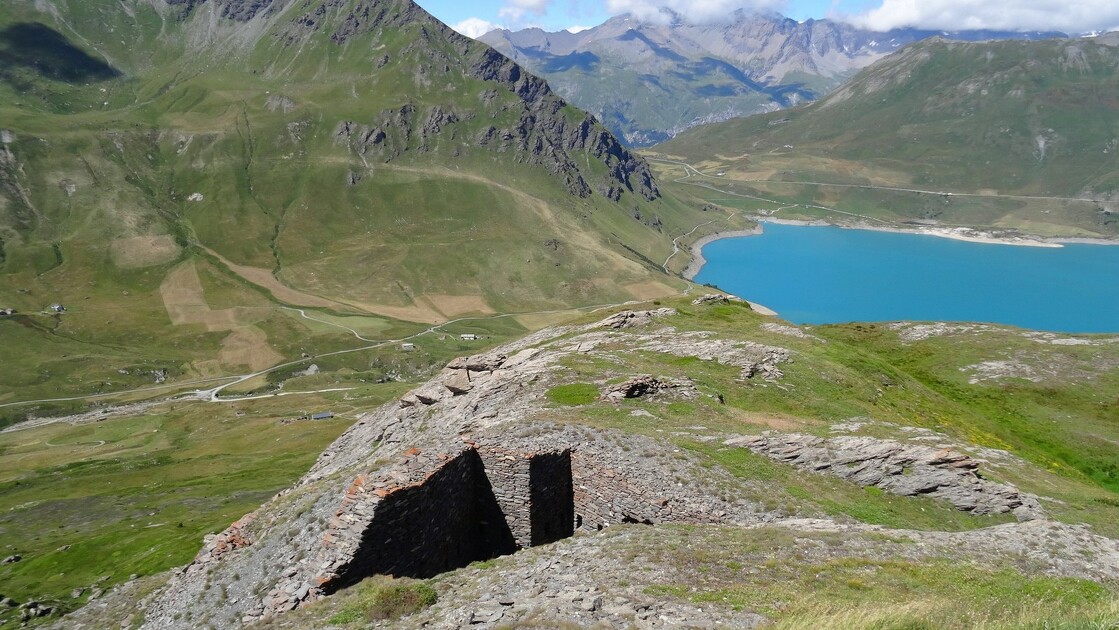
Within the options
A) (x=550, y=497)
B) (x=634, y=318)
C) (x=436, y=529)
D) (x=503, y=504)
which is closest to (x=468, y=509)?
(x=503, y=504)

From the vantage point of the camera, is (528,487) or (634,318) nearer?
(528,487)

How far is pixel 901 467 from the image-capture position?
2675 centimetres

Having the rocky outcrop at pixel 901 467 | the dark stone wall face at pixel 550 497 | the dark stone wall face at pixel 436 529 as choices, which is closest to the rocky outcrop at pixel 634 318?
the rocky outcrop at pixel 901 467

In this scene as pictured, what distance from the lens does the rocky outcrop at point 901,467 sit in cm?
2520

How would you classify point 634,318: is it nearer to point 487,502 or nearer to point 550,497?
point 550,497

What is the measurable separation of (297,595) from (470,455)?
8375 mm

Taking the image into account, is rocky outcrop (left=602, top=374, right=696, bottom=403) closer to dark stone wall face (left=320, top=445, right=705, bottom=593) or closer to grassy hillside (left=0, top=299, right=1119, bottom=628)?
grassy hillside (left=0, top=299, right=1119, bottom=628)

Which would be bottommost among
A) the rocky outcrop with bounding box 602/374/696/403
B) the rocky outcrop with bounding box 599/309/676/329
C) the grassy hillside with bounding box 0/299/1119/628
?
the grassy hillside with bounding box 0/299/1119/628

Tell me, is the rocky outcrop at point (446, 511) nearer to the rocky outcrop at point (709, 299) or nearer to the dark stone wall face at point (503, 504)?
the dark stone wall face at point (503, 504)

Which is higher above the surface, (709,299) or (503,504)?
(709,299)

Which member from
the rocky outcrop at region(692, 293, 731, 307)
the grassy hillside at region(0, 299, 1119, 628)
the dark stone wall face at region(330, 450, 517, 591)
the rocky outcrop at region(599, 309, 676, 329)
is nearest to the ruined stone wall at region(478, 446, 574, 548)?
the dark stone wall face at region(330, 450, 517, 591)

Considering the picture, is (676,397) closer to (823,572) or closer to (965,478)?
(965,478)

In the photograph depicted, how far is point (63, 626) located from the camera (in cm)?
4475

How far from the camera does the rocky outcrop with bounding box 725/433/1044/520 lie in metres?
25.2
